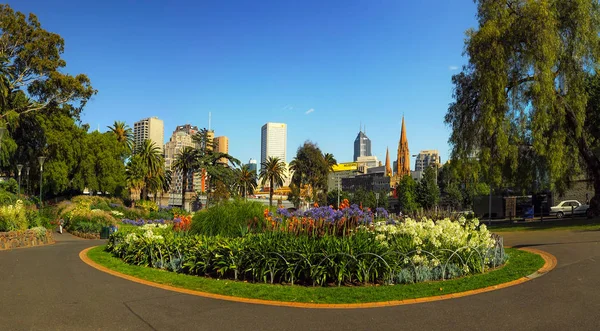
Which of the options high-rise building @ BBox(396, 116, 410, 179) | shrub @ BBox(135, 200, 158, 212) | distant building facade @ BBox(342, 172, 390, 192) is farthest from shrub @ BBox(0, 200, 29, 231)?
high-rise building @ BBox(396, 116, 410, 179)

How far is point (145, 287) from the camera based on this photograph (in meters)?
8.89

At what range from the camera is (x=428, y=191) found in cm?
7262

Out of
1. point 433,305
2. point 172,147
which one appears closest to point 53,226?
point 433,305

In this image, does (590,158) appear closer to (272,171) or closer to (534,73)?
(534,73)

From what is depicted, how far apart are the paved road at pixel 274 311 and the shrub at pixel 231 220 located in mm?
3747

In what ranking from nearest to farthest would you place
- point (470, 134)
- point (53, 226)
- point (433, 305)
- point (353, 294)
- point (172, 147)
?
point (433, 305)
point (353, 294)
point (470, 134)
point (53, 226)
point (172, 147)

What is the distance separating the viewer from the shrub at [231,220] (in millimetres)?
12542

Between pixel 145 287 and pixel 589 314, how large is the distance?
310 inches

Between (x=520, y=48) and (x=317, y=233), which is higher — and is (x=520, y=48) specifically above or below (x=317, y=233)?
above

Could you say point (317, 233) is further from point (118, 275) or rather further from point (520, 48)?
point (520, 48)

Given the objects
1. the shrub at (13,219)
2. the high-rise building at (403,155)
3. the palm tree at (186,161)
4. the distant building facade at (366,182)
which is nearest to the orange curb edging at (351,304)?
the shrub at (13,219)

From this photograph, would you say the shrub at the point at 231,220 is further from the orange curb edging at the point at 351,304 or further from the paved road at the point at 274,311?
the paved road at the point at 274,311

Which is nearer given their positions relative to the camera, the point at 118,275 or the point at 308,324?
the point at 308,324

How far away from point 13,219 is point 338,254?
19.0m
